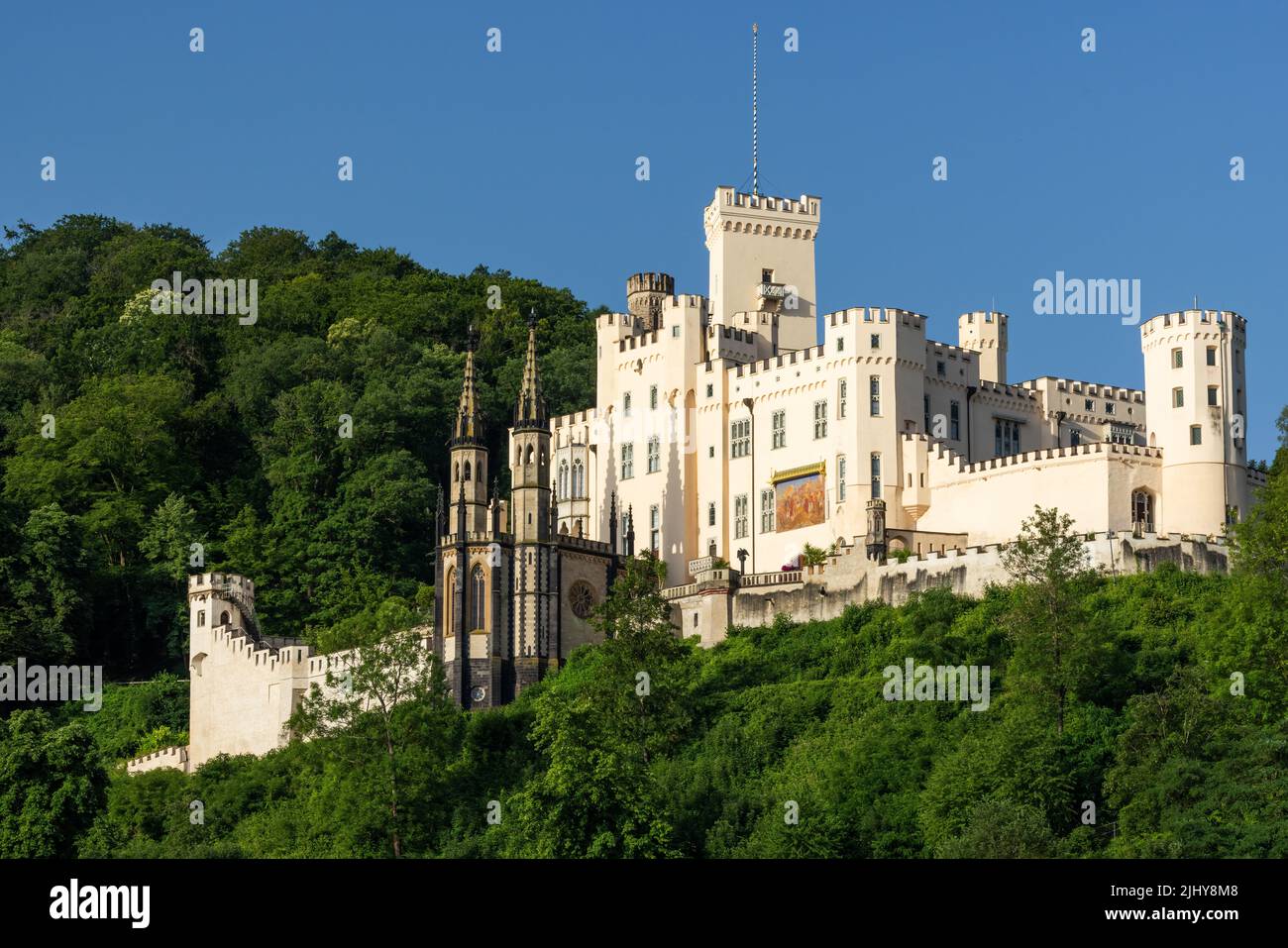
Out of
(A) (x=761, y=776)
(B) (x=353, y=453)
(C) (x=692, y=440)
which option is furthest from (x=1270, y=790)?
(B) (x=353, y=453)

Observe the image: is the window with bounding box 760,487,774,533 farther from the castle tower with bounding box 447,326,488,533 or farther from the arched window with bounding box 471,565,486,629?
the arched window with bounding box 471,565,486,629

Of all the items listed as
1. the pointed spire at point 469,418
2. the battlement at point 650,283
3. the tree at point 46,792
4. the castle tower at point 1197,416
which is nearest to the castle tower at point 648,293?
the battlement at point 650,283

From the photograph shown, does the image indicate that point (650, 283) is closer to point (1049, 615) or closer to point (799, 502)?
point (799, 502)

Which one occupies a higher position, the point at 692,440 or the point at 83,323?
the point at 83,323

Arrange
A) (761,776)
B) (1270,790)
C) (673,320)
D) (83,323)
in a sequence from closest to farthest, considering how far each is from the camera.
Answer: (1270,790), (761,776), (673,320), (83,323)

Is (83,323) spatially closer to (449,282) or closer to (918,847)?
(449,282)

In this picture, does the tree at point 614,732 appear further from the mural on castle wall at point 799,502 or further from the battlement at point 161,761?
the battlement at point 161,761
